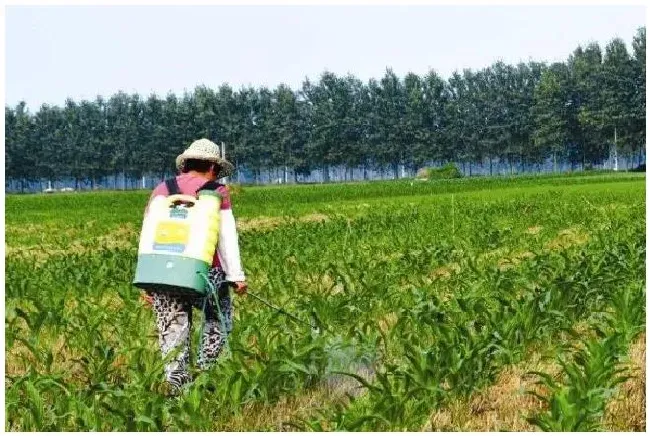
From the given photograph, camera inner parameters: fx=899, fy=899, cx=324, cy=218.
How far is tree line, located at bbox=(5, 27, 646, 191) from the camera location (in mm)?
74312

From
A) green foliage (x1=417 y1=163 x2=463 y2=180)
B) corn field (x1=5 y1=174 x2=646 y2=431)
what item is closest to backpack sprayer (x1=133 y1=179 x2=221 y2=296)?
corn field (x1=5 y1=174 x2=646 y2=431)

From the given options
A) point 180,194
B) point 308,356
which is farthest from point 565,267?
point 180,194

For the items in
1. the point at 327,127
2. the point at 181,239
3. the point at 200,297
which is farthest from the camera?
the point at 327,127

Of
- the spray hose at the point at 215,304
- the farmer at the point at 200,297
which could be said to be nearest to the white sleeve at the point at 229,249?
the farmer at the point at 200,297

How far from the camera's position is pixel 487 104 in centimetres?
7894

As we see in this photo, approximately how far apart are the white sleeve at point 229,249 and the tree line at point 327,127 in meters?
66.2

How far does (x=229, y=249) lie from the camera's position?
4.77 metres

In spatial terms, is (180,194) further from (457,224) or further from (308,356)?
(457,224)

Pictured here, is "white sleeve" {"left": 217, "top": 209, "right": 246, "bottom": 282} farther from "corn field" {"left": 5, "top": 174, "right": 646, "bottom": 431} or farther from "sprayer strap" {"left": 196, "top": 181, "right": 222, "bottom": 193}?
"corn field" {"left": 5, "top": 174, "right": 646, "bottom": 431}

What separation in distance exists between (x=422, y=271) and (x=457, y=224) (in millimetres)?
5652

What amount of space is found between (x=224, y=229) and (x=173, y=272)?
0.35 metres

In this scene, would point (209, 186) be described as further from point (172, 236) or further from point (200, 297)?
point (200, 297)

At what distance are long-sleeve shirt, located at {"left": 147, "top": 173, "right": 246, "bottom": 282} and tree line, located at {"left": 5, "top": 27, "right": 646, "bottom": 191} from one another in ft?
217

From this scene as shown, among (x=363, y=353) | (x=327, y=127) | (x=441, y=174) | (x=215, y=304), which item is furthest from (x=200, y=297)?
(x=327, y=127)
